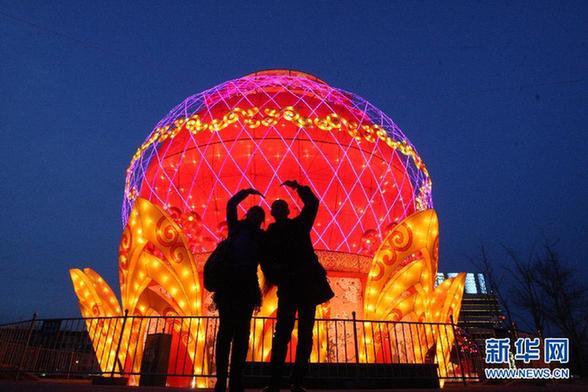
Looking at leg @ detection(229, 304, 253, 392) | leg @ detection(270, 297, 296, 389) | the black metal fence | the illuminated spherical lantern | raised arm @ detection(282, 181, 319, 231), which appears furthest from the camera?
the illuminated spherical lantern

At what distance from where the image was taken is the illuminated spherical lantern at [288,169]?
38.4 feet

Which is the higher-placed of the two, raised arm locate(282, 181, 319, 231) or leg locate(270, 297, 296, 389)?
raised arm locate(282, 181, 319, 231)

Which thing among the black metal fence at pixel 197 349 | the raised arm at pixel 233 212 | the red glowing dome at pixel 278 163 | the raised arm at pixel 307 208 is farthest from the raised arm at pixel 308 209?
the red glowing dome at pixel 278 163

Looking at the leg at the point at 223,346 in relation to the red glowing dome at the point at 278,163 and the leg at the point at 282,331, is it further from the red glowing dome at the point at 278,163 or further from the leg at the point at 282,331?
the red glowing dome at the point at 278,163

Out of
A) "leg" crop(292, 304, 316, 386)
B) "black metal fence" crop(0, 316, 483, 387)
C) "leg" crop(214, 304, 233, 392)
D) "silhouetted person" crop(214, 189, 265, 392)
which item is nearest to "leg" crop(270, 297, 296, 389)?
"leg" crop(292, 304, 316, 386)

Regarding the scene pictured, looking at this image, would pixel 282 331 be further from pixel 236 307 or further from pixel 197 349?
pixel 197 349

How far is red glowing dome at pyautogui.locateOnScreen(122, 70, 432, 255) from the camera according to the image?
1186 centimetres

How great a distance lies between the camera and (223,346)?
3473mm

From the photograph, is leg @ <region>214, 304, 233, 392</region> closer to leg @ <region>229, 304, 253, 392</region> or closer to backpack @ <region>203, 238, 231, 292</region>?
leg @ <region>229, 304, 253, 392</region>

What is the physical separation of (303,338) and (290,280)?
1.89 ft

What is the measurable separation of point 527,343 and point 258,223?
22.8 feet

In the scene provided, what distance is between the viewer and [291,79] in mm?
14000

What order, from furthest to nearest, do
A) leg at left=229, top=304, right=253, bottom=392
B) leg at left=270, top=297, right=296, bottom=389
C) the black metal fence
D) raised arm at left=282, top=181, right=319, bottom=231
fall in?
the black metal fence, raised arm at left=282, top=181, right=319, bottom=231, leg at left=270, top=297, right=296, bottom=389, leg at left=229, top=304, right=253, bottom=392

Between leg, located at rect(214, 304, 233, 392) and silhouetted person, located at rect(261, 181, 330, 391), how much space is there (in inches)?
17.3
